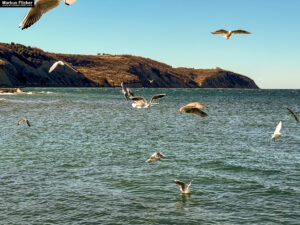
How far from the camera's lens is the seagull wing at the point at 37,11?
567 centimetres

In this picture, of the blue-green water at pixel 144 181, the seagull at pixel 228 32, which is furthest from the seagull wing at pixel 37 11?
the blue-green water at pixel 144 181

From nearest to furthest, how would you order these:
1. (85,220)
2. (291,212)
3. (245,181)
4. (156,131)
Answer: (85,220)
(291,212)
(245,181)
(156,131)

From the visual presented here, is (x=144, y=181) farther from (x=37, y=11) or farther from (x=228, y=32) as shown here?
(x=37, y=11)

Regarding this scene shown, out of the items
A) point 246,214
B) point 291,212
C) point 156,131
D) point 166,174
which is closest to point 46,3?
point 246,214

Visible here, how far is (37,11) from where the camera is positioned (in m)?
5.83

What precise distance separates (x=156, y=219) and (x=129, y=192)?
139 inches

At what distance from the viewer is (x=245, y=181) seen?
65.3 feet

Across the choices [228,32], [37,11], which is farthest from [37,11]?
[228,32]

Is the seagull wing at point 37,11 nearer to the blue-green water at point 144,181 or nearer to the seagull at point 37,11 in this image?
the seagull at point 37,11

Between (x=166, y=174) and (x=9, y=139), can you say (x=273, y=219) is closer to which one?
(x=166, y=174)

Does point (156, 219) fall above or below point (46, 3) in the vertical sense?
below

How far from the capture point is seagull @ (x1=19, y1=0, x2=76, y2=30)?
5.67 metres

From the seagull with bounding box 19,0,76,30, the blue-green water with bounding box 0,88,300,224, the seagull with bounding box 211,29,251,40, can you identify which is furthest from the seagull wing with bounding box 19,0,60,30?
the blue-green water with bounding box 0,88,300,224

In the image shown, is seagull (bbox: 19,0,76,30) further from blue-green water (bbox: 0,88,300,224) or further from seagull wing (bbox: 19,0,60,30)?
blue-green water (bbox: 0,88,300,224)
